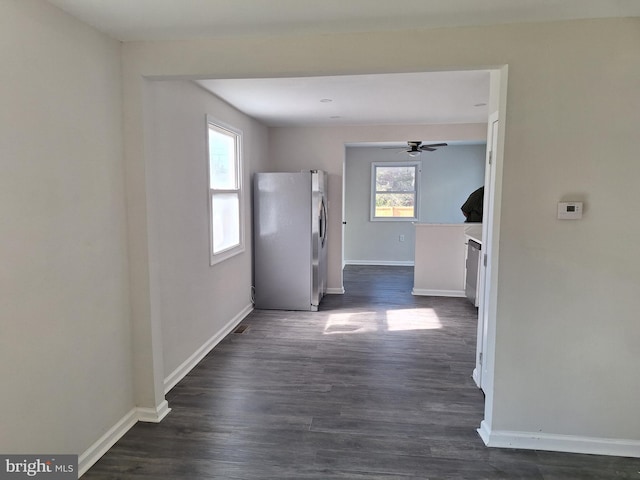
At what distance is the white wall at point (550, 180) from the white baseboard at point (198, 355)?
2.01 meters

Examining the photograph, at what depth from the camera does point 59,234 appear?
1889 millimetres

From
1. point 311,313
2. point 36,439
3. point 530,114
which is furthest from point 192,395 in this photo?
point 530,114

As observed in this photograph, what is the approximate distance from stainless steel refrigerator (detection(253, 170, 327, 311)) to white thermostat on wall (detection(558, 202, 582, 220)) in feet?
9.86

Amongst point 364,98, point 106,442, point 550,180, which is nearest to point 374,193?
point 364,98

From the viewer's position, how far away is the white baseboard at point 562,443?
7.22ft

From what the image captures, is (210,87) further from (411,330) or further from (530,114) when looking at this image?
(411,330)

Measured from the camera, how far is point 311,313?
487 centimetres

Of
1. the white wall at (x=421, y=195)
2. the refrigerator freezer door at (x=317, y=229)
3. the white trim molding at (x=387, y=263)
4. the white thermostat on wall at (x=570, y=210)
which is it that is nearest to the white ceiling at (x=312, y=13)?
the white thermostat on wall at (x=570, y=210)

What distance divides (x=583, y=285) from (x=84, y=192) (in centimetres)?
274

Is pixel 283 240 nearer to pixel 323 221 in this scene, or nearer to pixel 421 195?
pixel 323 221

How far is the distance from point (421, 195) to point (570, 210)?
575 cm

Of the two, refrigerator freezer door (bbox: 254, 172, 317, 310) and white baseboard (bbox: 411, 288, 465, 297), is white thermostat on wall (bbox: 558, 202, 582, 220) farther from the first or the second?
white baseboard (bbox: 411, 288, 465, 297)

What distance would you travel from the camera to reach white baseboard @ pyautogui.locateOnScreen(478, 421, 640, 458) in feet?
7.22

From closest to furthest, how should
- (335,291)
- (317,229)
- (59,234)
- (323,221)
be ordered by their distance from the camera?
(59,234)
(317,229)
(323,221)
(335,291)
